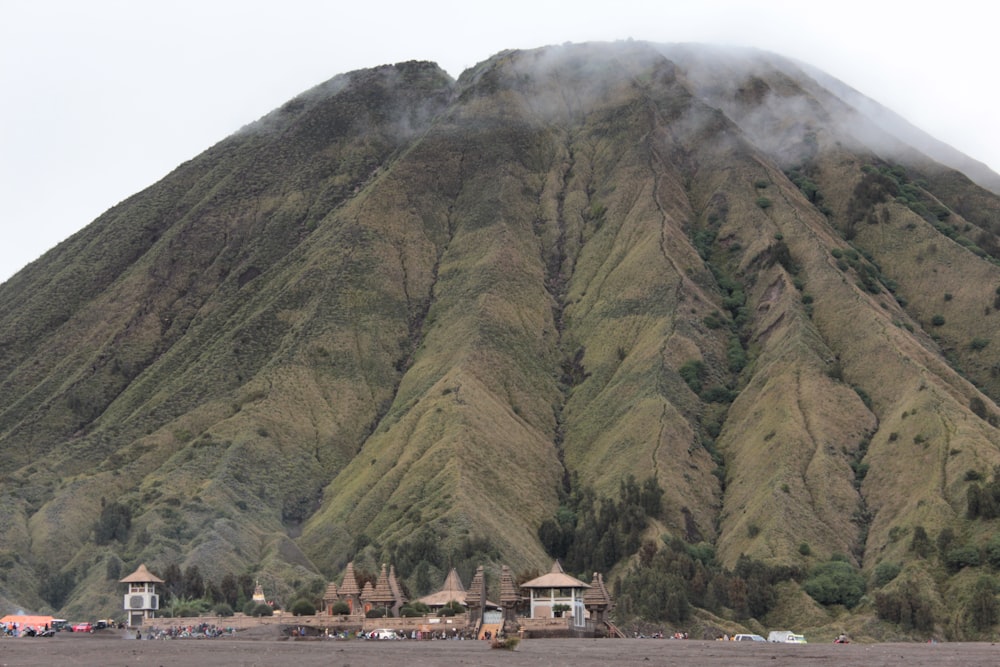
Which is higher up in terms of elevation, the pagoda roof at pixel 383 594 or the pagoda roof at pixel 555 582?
the pagoda roof at pixel 555 582

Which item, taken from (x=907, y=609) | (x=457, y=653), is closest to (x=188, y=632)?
(x=457, y=653)

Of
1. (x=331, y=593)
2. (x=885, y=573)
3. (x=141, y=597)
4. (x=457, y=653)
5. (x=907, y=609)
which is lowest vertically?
(x=457, y=653)

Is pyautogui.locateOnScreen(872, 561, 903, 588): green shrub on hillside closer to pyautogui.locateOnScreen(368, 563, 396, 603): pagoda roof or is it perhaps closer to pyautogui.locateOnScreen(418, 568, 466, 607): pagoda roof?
pyautogui.locateOnScreen(418, 568, 466, 607): pagoda roof

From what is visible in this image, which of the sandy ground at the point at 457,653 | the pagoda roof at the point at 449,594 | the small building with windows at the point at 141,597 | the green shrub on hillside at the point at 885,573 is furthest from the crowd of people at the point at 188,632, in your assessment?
the green shrub on hillside at the point at 885,573

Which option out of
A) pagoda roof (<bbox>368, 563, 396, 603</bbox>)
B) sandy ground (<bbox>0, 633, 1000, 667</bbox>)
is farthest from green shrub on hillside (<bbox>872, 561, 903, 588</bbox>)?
pagoda roof (<bbox>368, 563, 396, 603</bbox>)

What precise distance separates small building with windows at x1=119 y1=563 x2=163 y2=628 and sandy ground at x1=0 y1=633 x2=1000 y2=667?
3400 centimetres

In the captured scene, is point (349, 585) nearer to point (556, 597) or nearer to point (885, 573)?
point (556, 597)

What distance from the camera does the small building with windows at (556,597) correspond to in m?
133

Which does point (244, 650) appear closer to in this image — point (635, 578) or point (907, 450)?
point (635, 578)

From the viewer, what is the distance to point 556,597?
13562 centimetres

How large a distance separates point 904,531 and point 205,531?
77.9 metres

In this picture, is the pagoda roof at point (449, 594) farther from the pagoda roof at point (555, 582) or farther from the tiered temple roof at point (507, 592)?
the tiered temple roof at point (507, 592)

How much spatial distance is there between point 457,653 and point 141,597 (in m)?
69.9

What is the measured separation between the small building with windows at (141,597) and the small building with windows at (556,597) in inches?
1699
